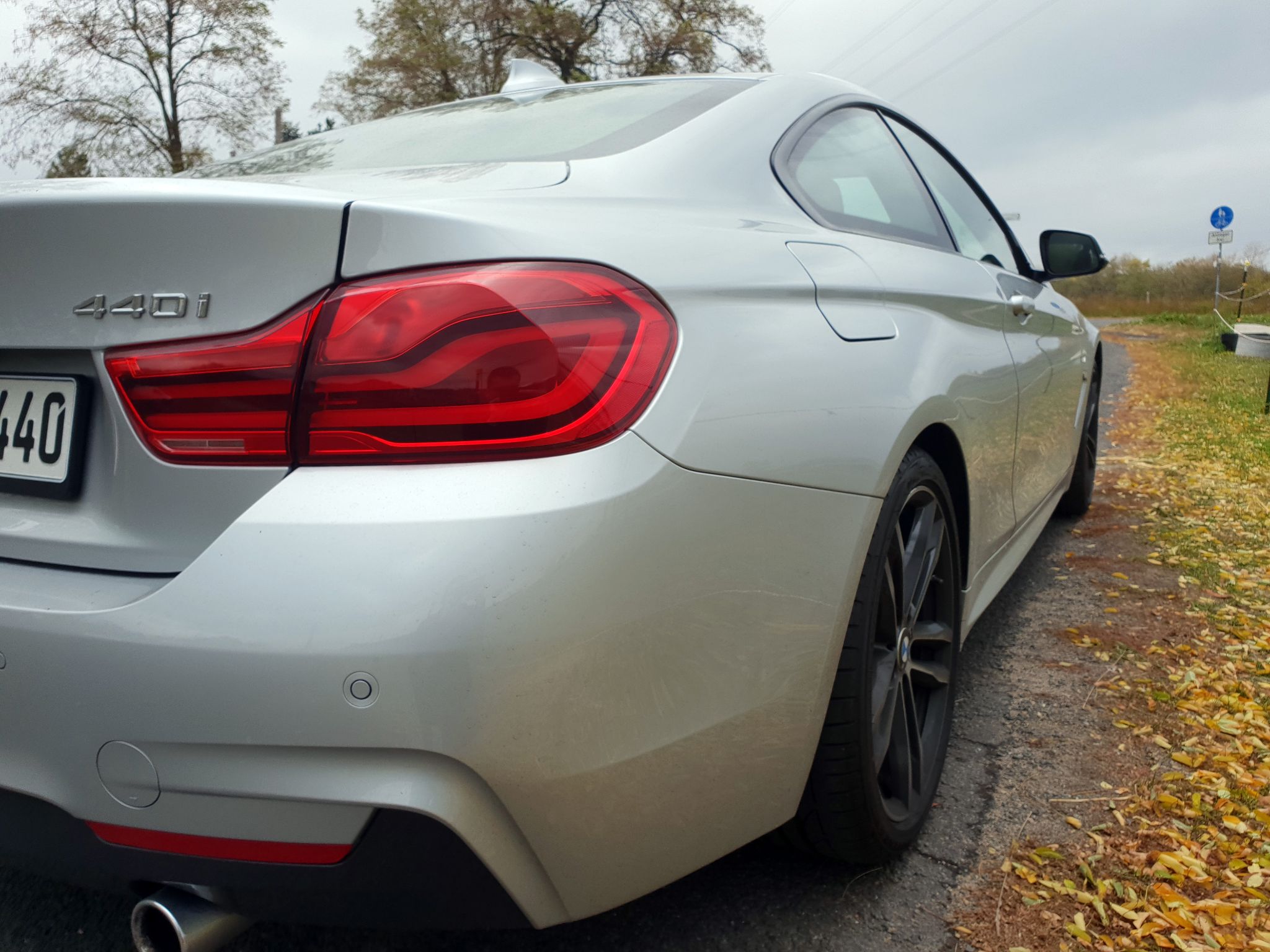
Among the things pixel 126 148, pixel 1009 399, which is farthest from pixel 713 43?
pixel 1009 399

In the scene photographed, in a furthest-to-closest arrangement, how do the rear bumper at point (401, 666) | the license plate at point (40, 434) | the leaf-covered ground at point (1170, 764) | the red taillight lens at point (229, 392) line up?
1. the leaf-covered ground at point (1170, 764)
2. the license plate at point (40, 434)
3. the red taillight lens at point (229, 392)
4. the rear bumper at point (401, 666)

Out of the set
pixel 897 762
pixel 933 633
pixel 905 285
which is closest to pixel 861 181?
pixel 905 285

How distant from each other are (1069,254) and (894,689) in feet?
7.37

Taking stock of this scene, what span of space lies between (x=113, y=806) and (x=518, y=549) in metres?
0.58

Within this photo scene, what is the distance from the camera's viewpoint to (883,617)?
Answer: 6.52ft

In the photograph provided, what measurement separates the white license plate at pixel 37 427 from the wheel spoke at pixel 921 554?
1442 millimetres

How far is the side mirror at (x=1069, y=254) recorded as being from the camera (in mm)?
3654

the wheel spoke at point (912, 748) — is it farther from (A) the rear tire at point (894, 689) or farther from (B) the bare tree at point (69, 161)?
(B) the bare tree at point (69, 161)

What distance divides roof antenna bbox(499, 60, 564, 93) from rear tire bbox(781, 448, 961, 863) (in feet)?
4.96

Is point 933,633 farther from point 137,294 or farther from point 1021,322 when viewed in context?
point 137,294

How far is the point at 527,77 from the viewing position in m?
2.97

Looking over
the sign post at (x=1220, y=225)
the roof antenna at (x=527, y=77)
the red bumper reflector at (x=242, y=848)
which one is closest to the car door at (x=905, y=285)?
the roof antenna at (x=527, y=77)

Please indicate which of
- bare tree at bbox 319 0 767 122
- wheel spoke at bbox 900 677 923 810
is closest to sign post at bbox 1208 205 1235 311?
bare tree at bbox 319 0 767 122

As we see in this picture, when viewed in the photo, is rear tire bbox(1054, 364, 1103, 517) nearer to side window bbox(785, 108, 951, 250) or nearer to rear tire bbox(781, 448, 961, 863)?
side window bbox(785, 108, 951, 250)
